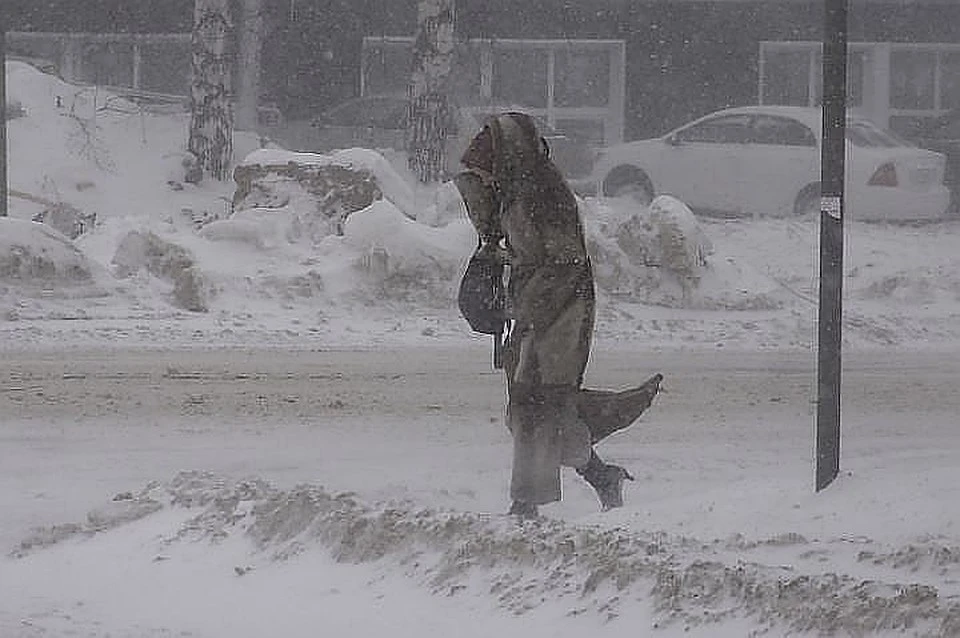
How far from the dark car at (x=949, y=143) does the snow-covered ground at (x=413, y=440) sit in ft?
7.31

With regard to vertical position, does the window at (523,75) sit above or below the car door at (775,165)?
above

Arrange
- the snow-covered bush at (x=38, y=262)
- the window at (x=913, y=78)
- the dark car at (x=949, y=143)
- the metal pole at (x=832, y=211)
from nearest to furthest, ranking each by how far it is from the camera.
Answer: the metal pole at (x=832, y=211) < the snow-covered bush at (x=38, y=262) < the dark car at (x=949, y=143) < the window at (x=913, y=78)

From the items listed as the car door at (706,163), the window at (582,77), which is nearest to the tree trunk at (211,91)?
the car door at (706,163)

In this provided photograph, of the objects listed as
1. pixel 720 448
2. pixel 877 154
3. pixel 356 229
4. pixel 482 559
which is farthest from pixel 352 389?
pixel 877 154

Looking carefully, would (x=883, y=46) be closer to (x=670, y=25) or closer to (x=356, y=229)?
(x=670, y=25)

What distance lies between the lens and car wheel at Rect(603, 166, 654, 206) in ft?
76.1

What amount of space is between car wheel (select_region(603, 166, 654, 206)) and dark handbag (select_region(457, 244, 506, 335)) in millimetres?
16904

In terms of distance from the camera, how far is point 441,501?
26.0 ft

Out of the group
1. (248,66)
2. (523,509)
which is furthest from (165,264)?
(248,66)

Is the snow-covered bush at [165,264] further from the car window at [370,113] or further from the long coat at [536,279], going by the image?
the car window at [370,113]

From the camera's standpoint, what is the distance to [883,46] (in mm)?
28156

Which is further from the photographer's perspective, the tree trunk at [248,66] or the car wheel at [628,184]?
the tree trunk at [248,66]

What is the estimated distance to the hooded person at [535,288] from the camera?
6426 mm

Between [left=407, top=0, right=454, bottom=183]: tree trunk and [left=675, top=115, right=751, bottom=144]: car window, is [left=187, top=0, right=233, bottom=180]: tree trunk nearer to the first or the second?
[left=407, top=0, right=454, bottom=183]: tree trunk
